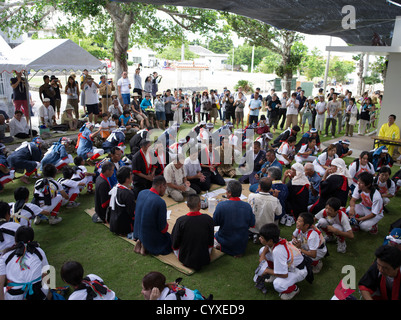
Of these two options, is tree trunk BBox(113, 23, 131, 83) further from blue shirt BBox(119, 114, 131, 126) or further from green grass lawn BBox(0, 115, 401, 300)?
green grass lawn BBox(0, 115, 401, 300)

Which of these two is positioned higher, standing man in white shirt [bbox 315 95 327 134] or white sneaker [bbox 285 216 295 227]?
standing man in white shirt [bbox 315 95 327 134]

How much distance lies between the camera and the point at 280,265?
4023 mm

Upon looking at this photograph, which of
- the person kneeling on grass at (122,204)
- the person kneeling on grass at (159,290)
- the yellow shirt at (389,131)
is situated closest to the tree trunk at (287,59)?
the yellow shirt at (389,131)

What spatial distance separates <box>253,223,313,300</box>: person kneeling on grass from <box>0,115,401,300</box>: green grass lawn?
0.16 m

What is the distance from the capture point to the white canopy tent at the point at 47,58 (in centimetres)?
1065

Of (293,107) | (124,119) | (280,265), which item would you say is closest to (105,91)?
(124,119)

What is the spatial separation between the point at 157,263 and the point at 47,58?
30.4 feet

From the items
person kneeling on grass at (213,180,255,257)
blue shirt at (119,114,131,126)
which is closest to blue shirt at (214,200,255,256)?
person kneeling on grass at (213,180,255,257)

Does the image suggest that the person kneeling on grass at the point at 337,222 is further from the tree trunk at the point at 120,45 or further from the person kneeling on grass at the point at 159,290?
the tree trunk at the point at 120,45

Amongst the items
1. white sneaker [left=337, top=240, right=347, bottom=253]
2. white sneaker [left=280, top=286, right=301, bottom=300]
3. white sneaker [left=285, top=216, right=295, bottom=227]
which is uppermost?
white sneaker [left=285, top=216, right=295, bottom=227]

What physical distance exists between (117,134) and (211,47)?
240ft

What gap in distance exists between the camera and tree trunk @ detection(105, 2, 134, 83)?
1487cm
